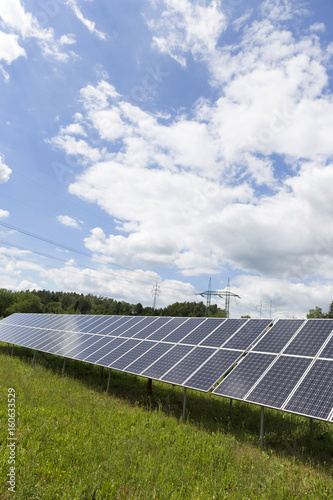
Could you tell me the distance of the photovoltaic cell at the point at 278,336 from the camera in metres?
14.7

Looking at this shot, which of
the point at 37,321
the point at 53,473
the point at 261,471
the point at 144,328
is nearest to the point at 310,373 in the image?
the point at 261,471

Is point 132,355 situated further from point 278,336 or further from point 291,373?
point 291,373

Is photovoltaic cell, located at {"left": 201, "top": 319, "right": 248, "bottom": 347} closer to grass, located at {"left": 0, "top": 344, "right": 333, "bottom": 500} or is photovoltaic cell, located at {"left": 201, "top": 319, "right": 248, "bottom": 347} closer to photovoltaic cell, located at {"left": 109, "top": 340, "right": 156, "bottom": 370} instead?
grass, located at {"left": 0, "top": 344, "right": 333, "bottom": 500}

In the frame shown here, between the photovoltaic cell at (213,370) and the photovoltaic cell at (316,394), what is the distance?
10.9 ft

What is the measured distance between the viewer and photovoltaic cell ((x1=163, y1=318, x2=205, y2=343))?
767 inches

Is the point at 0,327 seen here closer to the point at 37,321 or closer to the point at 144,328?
the point at 37,321

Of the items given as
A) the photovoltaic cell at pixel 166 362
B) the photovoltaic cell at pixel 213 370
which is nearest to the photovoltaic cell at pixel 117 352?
the photovoltaic cell at pixel 166 362

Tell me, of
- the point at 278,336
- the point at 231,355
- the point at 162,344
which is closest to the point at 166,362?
the point at 162,344

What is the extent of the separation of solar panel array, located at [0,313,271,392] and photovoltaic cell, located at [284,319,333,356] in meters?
2.25

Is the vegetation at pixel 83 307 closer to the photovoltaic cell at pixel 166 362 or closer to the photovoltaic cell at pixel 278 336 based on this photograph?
the photovoltaic cell at pixel 166 362

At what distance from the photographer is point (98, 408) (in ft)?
49.2

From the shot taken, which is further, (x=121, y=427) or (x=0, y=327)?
(x=0, y=327)

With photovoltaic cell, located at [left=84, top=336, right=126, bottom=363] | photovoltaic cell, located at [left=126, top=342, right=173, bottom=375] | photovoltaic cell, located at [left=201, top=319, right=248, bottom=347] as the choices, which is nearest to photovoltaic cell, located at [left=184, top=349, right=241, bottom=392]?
photovoltaic cell, located at [left=201, top=319, right=248, bottom=347]

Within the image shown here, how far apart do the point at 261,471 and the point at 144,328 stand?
14.7m
